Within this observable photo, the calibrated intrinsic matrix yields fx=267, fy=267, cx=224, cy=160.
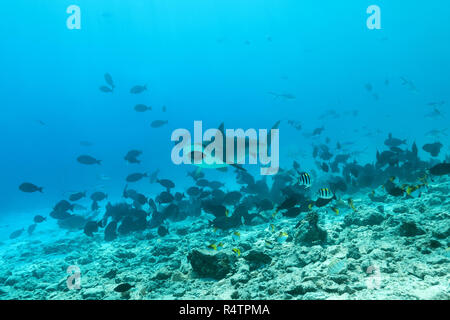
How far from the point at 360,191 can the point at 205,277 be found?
827 centimetres

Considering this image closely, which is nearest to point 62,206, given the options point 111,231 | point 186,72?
point 111,231

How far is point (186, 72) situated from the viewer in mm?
111875

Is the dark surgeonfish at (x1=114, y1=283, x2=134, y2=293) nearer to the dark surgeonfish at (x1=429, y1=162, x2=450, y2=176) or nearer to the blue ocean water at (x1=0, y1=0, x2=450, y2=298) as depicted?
the dark surgeonfish at (x1=429, y1=162, x2=450, y2=176)

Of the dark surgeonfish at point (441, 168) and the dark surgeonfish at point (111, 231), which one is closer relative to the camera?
the dark surgeonfish at point (441, 168)

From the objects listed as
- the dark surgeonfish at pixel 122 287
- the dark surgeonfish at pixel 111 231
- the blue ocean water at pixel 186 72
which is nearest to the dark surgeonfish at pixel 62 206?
the dark surgeonfish at pixel 111 231

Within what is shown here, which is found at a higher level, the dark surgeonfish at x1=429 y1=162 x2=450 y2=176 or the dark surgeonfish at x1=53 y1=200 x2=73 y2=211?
the dark surgeonfish at x1=429 y1=162 x2=450 y2=176

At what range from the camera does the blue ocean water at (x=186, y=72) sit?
234 feet

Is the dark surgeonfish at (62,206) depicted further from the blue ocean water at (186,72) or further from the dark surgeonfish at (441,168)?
the blue ocean water at (186,72)

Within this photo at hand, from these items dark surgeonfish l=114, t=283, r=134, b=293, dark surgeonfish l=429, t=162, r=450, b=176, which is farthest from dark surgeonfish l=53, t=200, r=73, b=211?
dark surgeonfish l=429, t=162, r=450, b=176

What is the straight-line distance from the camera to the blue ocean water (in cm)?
7125

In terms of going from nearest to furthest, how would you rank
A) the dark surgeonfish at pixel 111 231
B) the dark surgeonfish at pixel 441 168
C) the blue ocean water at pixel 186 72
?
the dark surgeonfish at pixel 441 168, the dark surgeonfish at pixel 111 231, the blue ocean water at pixel 186 72

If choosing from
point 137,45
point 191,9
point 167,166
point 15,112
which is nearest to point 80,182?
point 167,166

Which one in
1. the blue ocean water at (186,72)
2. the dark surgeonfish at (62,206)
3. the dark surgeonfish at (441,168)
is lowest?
the dark surgeonfish at (62,206)

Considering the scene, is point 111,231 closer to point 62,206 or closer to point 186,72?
point 62,206
